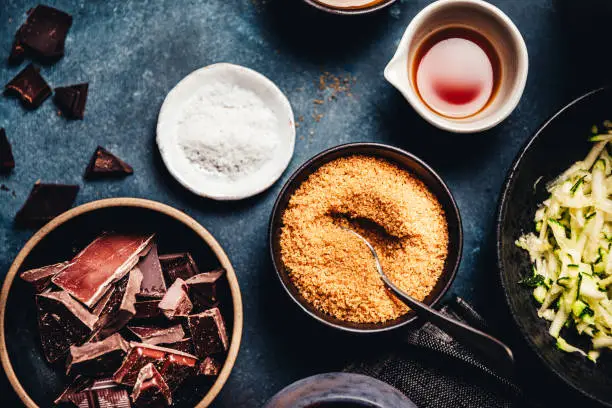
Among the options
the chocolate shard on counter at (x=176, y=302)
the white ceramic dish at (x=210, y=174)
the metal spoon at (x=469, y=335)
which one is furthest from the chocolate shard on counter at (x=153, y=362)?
the metal spoon at (x=469, y=335)

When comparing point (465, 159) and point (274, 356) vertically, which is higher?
point (465, 159)

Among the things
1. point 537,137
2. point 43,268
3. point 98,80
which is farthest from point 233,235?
point 537,137

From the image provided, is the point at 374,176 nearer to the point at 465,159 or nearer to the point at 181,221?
the point at 465,159

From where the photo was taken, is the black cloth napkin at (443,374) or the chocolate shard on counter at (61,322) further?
the black cloth napkin at (443,374)

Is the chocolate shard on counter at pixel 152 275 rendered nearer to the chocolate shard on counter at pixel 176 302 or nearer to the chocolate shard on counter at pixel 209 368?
the chocolate shard on counter at pixel 176 302

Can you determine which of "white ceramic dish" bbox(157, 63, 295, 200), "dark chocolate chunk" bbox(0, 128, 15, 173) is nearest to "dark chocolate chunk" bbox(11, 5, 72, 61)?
"dark chocolate chunk" bbox(0, 128, 15, 173)

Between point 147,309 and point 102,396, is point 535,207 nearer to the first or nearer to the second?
point 147,309
